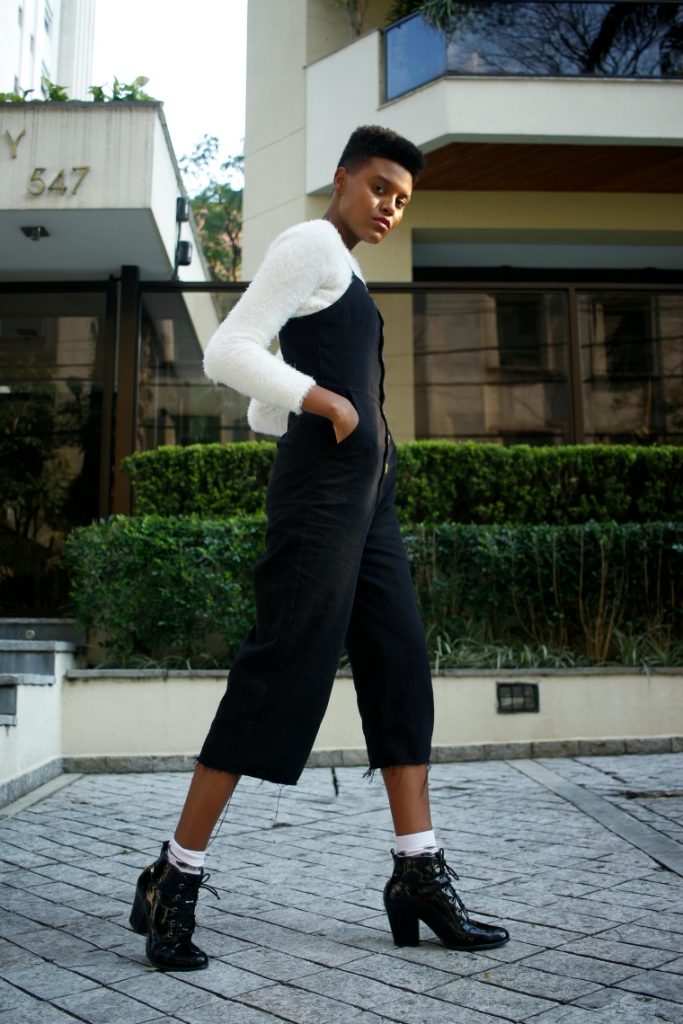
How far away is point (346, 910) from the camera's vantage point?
2.58 metres

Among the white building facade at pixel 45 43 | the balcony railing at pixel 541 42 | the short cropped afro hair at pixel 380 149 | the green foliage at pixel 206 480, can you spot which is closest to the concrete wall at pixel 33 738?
the green foliage at pixel 206 480

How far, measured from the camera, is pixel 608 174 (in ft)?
34.6

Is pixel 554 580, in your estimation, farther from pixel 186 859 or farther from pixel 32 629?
pixel 186 859

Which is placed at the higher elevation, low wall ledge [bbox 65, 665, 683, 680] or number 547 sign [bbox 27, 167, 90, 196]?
number 547 sign [bbox 27, 167, 90, 196]

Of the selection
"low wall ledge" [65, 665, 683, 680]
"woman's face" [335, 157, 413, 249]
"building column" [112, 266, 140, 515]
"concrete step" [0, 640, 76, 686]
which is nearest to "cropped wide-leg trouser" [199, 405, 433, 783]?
"woman's face" [335, 157, 413, 249]

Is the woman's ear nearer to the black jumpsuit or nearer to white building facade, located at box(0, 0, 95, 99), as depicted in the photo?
the black jumpsuit

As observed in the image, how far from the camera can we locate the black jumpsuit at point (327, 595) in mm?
2186

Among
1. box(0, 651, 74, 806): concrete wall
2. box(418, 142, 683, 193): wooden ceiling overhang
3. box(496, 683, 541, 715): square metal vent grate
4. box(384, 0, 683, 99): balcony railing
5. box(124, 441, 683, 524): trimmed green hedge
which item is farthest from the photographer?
box(418, 142, 683, 193): wooden ceiling overhang

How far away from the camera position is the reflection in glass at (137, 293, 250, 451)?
7.67 metres

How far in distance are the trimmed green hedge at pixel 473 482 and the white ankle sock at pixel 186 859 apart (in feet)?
15.2

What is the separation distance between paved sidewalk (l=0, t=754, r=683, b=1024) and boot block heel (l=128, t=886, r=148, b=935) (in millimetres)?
58

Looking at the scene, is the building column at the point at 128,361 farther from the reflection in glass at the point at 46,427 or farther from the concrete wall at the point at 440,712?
the concrete wall at the point at 440,712

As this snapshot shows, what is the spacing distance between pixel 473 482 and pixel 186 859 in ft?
16.4

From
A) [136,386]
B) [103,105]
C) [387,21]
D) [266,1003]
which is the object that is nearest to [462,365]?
[136,386]
